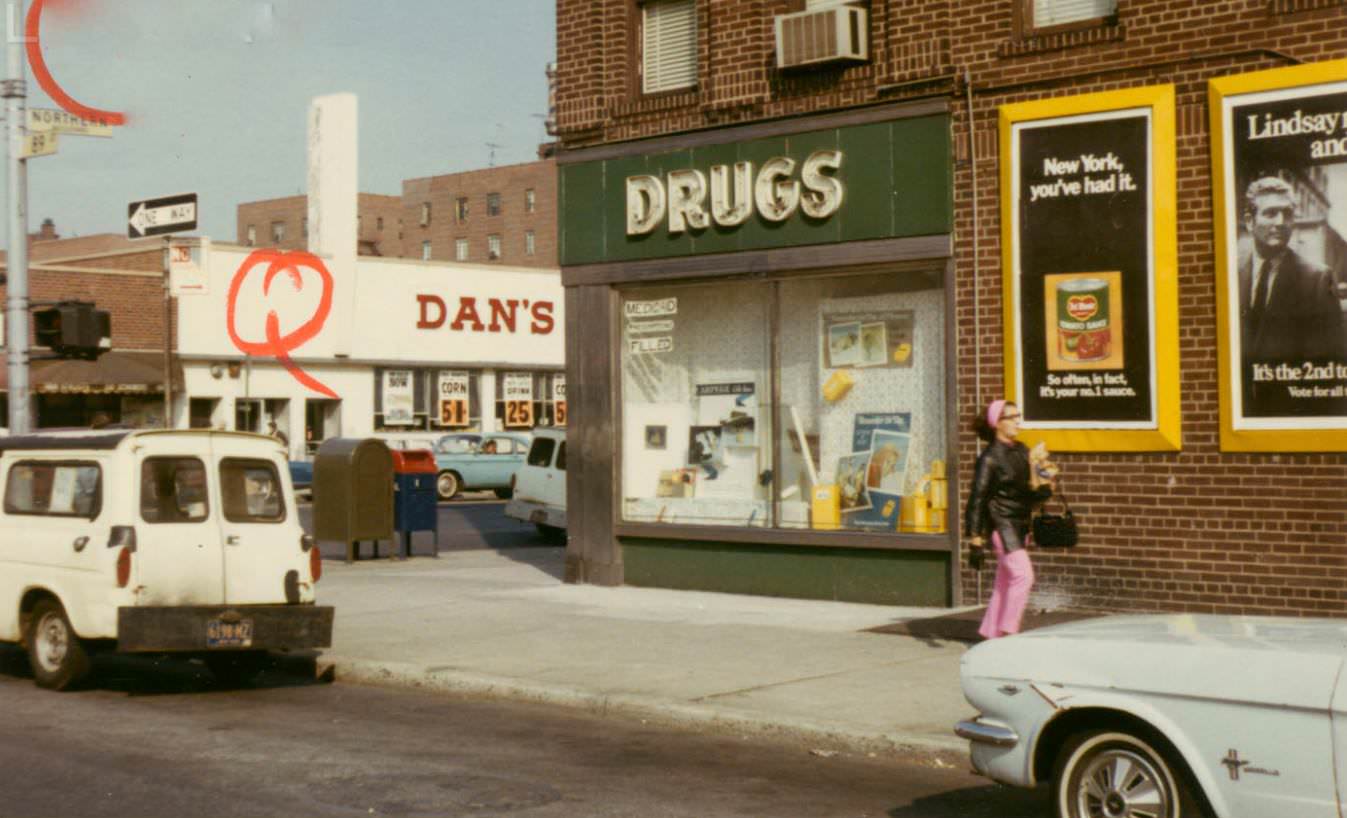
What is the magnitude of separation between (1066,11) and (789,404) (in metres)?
4.72

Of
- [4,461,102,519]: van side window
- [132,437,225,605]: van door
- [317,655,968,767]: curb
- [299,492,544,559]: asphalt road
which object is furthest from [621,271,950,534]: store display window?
[4,461,102,519]: van side window

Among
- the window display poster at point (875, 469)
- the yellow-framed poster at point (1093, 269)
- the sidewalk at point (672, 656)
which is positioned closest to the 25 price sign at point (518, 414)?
the sidewalk at point (672, 656)

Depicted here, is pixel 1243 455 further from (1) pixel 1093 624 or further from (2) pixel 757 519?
(1) pixel 1093 624

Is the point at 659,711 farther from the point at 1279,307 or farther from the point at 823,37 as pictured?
the point at 823,37

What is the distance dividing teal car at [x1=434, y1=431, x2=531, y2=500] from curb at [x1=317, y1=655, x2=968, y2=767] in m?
28.1

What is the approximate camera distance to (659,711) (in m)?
10.7

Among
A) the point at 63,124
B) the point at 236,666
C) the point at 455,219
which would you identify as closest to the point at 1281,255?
the point at 236,666

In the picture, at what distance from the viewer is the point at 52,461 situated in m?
12.3

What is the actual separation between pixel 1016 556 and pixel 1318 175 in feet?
13.5

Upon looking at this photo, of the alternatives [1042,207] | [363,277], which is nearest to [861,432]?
[1042,207]

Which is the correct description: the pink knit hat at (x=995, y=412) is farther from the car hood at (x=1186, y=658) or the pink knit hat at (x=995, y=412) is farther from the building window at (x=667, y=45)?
the building window at (x=667, y=45)

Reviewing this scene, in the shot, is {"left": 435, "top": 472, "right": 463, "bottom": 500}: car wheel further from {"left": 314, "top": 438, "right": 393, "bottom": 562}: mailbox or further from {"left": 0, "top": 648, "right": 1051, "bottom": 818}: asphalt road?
{"left": 0, "top": 648, "right": 1051, "bottom": 818}: asphalt road

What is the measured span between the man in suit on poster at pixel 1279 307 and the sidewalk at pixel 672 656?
335cm

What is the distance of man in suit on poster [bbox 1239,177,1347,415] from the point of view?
13.2m
